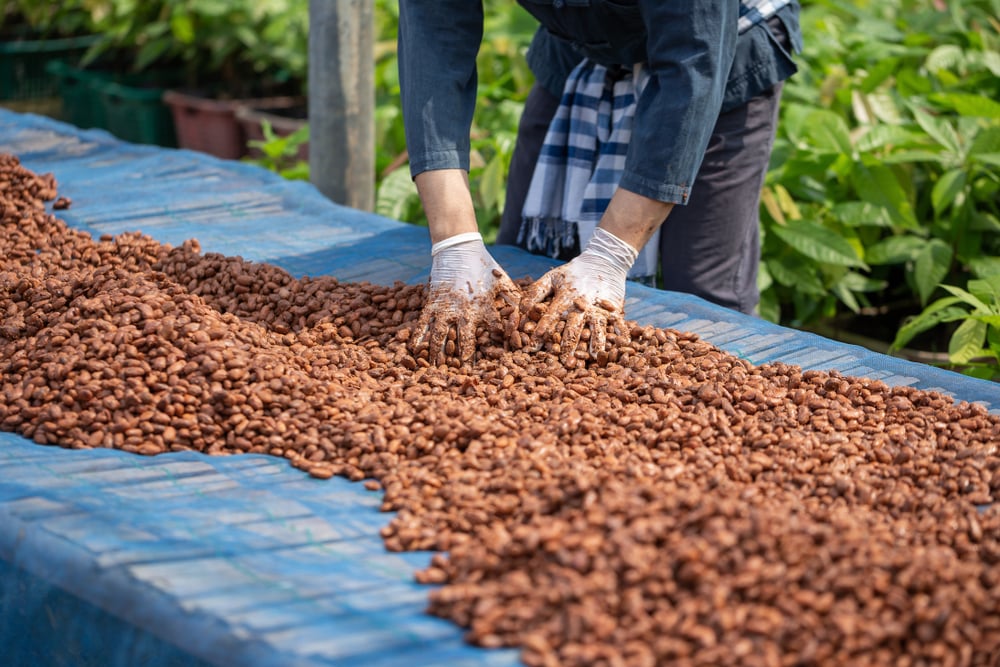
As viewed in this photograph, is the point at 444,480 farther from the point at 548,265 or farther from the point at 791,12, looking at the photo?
the point at 791,12

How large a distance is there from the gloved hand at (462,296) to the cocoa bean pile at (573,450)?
41 mm

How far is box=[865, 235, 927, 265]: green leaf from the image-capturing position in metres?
3.08

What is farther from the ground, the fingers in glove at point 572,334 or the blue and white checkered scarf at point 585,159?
the blue and white checkered scarf at point 585,159

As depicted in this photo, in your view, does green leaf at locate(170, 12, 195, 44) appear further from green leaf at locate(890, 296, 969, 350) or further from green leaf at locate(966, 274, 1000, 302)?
green leaf at locate(966, 274, 1000, 302)

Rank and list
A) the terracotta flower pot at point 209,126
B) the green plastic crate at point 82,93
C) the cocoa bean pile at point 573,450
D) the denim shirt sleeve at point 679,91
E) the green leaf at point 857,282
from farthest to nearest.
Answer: the green plastic crate at point 82,93
the terracotta flower pot at point 209,126
the green leaf at point 857,282
the denim shirt sleeve at point 679,91
the cocoa bean pile at point 573,450

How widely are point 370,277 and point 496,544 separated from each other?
1.23 meters

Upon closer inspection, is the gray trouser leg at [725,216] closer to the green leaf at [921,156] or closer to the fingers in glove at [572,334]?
the fingers in glove at [572,334]

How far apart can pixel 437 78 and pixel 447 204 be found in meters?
0.26

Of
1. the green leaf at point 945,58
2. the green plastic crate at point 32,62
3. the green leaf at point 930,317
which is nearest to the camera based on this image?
the green leaf at point 930,317

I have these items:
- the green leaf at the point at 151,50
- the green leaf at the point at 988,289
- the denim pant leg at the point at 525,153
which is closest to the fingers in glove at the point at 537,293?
the denim pant leg at the point at 525,153

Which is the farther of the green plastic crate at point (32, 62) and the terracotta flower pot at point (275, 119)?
the green plastic crate at point (32, 62)

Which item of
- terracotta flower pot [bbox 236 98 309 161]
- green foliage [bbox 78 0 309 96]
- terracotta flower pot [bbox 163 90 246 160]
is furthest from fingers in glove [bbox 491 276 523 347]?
green foliage [bbox 78 0 309 96]

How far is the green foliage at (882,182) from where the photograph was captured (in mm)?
3020

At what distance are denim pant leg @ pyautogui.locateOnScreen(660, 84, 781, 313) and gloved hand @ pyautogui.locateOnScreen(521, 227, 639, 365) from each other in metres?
0.42
